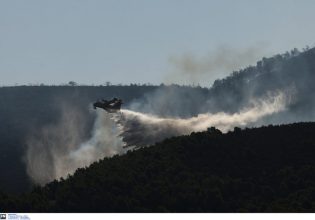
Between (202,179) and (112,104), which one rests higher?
(112,104)

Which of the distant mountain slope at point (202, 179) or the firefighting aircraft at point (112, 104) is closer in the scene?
the distant mountain slope at point (202, 179)

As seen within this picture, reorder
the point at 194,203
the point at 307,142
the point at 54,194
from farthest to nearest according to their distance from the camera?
the point at 307,142 → the point at 54,194 → the point at 194,203

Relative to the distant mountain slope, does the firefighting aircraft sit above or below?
above

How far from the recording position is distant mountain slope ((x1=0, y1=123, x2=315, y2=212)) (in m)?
131

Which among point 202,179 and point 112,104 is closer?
point 202,179

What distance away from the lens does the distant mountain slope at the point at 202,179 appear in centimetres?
13075

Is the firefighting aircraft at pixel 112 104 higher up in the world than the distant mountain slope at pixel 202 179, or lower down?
higher up

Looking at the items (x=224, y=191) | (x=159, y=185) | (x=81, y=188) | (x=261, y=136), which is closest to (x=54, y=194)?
(x=81, y=188)

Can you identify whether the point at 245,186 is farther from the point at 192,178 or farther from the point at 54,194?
the point at 54,194

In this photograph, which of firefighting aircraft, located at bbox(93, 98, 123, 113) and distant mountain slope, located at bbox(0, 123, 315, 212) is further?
firefighting aircraft, located at bbox(93, 98, 123, 113)

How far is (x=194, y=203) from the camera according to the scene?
130 metres

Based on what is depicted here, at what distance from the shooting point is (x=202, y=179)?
5610 inches

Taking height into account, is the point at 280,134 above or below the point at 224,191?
above

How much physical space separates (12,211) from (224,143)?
44541 millimetres
